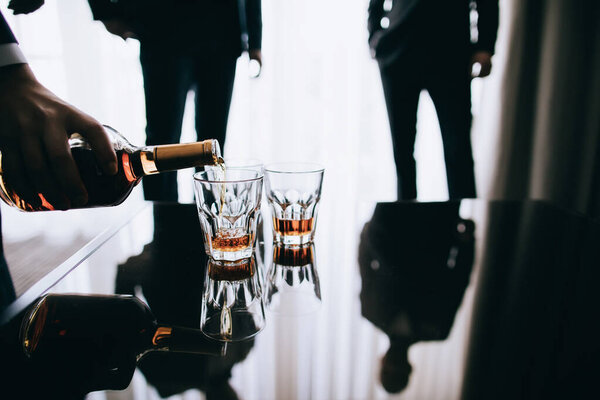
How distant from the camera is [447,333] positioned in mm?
390

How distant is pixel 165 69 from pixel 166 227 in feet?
3.07

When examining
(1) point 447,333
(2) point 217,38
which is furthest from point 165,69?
(1) point 447,333

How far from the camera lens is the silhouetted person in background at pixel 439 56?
155cm

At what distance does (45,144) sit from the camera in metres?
0.52

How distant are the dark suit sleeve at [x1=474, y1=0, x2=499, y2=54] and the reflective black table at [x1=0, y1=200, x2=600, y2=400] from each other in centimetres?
116

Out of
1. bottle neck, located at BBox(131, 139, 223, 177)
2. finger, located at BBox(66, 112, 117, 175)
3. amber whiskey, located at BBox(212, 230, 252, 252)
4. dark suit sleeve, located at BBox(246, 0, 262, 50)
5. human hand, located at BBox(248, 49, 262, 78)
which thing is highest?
dark suit sleeve, located at BBox(246, 0, 262, 50)

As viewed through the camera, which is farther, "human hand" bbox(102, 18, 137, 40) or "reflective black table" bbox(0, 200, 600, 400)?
"human hand" bbox(102, 18, 137, 40)

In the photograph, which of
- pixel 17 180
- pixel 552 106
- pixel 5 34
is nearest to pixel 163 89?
pixel 5 34

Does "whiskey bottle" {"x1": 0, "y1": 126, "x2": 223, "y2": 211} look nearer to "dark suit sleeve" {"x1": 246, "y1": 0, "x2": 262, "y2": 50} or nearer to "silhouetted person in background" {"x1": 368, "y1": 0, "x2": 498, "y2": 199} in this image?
"dark suit sleeve" {"x1": 246, "y1": 0, "x2": 262, "y2": 50}

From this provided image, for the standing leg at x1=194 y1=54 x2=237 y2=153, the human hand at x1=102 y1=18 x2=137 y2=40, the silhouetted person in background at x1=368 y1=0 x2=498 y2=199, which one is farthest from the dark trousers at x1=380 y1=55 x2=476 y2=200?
the human hand at x1=102 y1=18 x2=137 y2=40

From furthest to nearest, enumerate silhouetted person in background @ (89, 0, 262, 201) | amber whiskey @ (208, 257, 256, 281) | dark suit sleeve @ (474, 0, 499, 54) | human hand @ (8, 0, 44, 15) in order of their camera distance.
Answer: dark suit sleeve @ (474, 0, 499, 54), silhouetted person in background @ (89, 0, 262, 201), human hand @ (8, 0, 44, 15), amber whiskey @ (208, 257, 256, 281)

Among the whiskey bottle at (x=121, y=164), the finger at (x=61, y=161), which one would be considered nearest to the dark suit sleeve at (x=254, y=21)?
the whiskey bottle at (x=121, y=164)

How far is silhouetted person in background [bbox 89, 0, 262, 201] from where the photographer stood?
1.40 m

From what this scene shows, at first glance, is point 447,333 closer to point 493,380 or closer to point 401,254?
point 493,380
